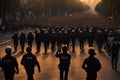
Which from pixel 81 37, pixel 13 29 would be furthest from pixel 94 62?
pixel 13 29

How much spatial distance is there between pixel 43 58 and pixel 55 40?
5448 mm

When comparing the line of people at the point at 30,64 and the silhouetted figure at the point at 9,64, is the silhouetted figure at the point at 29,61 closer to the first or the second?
the line of people at the point at 30,64

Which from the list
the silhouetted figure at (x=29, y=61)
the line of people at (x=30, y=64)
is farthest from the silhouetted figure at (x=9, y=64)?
the silhouetted figure at (x=29, y=61)

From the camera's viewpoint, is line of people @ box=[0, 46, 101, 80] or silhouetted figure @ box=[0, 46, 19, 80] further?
silhouetted figure @ box=[0, 46, 19, 80]

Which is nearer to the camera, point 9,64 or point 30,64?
point 9,64

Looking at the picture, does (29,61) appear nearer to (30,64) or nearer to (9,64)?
(30,64)

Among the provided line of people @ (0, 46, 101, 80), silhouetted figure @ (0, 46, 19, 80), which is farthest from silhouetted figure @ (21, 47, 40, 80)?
silhouetted figure @ (0, 46, 19, 80)

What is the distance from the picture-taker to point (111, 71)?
2508 cm

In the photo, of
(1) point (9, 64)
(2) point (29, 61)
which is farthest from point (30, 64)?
(1) point (9, 64)

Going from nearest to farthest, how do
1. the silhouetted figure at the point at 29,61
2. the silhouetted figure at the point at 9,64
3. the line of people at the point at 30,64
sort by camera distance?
the line of people at the point at 30,64, the silhouetted figure at the point at 9,64, the silhouetted figure at the point at 29,61

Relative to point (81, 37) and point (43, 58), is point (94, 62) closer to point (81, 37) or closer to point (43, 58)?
point (43, 58)

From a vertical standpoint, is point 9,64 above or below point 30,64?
above

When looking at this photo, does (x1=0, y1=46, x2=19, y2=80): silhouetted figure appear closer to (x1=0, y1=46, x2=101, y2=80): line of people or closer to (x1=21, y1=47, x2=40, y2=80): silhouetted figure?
(x1=0, y1=46, x2=101, y2=80): line of people

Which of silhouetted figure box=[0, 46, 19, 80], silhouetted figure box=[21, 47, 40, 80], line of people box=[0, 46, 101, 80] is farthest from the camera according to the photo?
silhouetted figure box=[21, 47, 40, 80]
